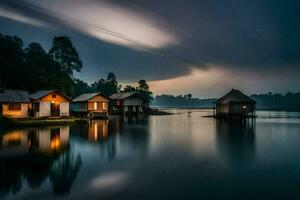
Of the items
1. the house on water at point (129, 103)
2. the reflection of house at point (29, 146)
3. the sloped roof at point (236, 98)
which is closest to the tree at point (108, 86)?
the house on water at point (129, 103)

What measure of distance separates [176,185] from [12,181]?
7858mm

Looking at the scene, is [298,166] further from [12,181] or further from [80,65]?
[80,65]

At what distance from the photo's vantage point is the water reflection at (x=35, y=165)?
1305cm

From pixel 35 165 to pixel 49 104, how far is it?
31.1 m

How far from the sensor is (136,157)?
64.8ft

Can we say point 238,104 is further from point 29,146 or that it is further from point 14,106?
point 29,146

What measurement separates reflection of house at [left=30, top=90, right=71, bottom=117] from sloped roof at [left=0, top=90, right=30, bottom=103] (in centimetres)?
152

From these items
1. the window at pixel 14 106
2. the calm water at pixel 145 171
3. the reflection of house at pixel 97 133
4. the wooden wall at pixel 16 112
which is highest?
the window at pixel 14 106

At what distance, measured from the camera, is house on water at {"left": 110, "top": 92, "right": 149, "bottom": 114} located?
8412 centimetres

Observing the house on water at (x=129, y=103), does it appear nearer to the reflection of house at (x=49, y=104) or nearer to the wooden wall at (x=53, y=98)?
the reflection of house at (x=49, y=104)

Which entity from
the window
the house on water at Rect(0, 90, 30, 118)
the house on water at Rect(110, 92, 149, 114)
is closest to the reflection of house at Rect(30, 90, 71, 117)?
the house on water at Rect(0, 90, 30, 118)

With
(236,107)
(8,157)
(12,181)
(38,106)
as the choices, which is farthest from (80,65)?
(12,181)

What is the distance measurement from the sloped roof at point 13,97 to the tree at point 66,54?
35.4 m

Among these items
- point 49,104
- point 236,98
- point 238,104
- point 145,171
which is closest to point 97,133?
point 49,104
